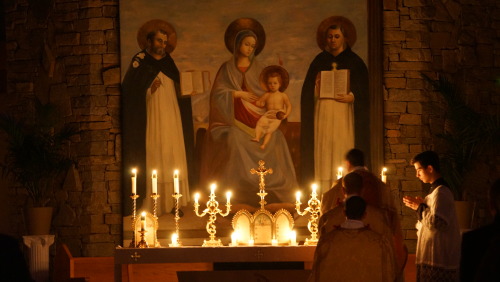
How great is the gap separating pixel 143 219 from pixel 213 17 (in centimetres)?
306

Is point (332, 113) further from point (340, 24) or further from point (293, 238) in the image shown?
point (293, 238)

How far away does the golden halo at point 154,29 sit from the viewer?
10.5 meters

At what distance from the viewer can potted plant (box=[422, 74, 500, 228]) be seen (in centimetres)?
980

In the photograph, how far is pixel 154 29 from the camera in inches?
412

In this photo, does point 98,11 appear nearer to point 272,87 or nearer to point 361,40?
point 272,87

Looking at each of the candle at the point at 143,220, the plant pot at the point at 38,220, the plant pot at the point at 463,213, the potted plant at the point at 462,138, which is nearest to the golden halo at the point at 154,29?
the plant pot at the point at 38,220

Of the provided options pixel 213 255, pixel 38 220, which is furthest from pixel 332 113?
pixel 38 220

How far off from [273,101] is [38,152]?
2902 mm

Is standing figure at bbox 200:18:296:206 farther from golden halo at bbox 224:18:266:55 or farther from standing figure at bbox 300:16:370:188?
standing figure at bbox 300:16:370:188

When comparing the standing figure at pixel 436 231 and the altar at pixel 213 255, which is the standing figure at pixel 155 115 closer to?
the altar at pixel 213 255

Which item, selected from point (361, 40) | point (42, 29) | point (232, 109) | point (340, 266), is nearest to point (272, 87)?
point (232, 109)

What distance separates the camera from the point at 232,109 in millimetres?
10445

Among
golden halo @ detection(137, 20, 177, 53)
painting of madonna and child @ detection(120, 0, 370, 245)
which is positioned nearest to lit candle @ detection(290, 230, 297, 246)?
painting of madonna and child @ detection(120, 0, 370, 245)

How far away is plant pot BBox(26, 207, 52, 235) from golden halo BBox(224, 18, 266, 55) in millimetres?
3002
